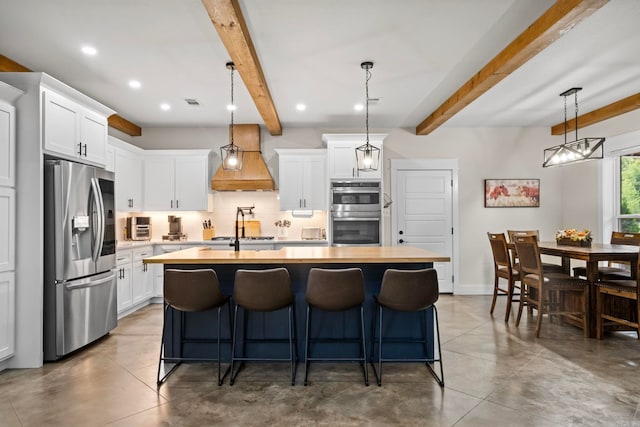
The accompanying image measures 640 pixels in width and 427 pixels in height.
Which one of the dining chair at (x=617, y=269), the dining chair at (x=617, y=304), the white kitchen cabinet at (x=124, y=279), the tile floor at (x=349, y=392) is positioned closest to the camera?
the tile floor at (x=349, y=392)

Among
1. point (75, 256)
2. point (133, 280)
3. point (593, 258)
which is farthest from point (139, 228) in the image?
point (593, 258)

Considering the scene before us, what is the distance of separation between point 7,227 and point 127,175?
241 centimetres

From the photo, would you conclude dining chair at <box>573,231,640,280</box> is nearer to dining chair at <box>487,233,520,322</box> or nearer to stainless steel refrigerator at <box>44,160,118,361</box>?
dining chair at <box>487,233,520,322</box>

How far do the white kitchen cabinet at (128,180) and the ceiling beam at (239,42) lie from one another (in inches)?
91.5

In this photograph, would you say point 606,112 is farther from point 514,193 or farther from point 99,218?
point 99,218

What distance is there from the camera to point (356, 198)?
5.48 m

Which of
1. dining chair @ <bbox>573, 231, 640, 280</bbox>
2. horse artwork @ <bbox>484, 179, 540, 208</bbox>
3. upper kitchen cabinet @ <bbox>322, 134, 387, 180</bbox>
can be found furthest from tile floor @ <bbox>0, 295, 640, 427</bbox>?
horse artwork @ <bbox>484, 179, 540, 208</bbox>

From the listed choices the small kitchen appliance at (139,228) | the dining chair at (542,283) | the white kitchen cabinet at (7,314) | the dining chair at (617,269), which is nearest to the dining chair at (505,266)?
the dining chair at (542,283)

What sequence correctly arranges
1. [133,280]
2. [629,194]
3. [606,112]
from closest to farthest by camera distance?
[133,280] → [606,112] → [629,194]

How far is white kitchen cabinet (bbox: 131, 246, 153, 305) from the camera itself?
16.4 feet

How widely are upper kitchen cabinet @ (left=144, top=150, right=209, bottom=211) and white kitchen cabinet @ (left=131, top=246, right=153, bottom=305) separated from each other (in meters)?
0.84

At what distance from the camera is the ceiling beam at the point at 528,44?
2.44 meters

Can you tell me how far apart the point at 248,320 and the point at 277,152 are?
3.28 meters

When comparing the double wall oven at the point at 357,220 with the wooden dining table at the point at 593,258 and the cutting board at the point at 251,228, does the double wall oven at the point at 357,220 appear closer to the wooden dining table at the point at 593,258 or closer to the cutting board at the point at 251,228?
the cutting board at the point at 251,228
